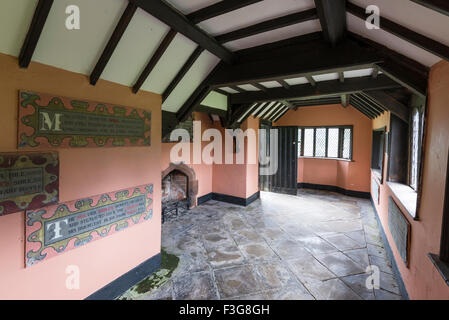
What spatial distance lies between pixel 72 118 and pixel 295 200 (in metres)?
5.88

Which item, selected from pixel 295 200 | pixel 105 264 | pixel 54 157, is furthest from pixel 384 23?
pixel 295 200

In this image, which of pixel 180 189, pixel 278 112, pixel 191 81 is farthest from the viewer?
pixel 278 112

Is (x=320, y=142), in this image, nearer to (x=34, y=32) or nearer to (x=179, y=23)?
(x=179, y=23)

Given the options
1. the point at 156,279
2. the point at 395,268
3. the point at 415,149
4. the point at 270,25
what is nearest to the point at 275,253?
the point at 395,268

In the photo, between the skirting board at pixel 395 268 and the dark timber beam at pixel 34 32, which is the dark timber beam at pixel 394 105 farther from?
the dark timber beam at pixel 34 32

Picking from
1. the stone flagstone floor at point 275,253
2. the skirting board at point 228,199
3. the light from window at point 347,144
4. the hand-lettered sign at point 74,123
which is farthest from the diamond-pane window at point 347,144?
the hand-lettered sign at point 74,123

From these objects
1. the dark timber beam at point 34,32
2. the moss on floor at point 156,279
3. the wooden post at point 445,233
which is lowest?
the moss on floor at point 156,279

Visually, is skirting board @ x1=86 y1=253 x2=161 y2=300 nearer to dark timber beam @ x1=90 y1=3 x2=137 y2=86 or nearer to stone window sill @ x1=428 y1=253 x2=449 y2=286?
dark timber beam @ x1=90 y1=3 x2=137 y2=86

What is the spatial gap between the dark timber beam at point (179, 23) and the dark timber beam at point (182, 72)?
0.44 feet

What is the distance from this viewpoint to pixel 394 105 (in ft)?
10.7

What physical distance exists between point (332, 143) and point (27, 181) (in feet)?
25.7

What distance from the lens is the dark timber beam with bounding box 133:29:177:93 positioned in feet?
6.86

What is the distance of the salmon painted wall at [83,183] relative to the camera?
1.67 meters

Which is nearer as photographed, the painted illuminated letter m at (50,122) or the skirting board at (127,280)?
the painted illuminated letter m at (50,122)
